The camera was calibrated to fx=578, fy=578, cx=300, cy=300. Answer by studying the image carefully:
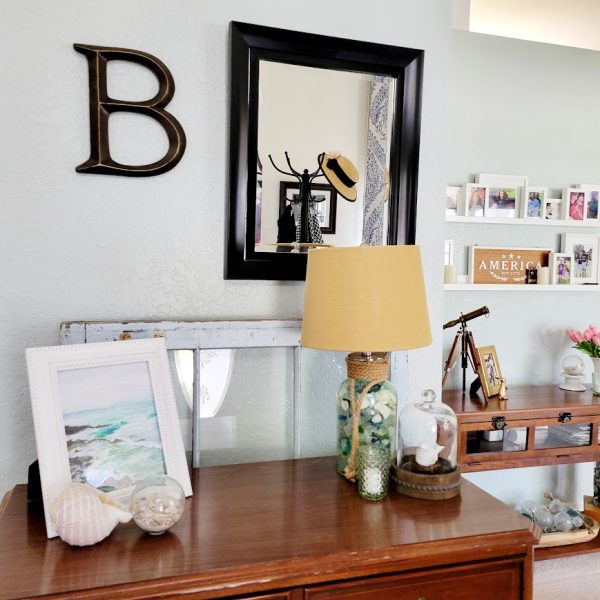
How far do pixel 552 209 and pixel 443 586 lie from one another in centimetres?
218

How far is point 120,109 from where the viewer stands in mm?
1402

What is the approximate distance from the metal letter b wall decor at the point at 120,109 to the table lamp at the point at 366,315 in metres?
0.46

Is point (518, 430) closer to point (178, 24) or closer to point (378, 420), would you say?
point (378, 420)

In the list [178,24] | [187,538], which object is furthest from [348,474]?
[178,24]

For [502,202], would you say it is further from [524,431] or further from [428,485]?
[428,485]

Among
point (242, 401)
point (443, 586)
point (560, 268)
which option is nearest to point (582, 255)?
point (560, 268)

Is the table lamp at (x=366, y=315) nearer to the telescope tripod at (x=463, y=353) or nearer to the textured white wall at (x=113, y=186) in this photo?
the textured white wall at (x=113, y=186)

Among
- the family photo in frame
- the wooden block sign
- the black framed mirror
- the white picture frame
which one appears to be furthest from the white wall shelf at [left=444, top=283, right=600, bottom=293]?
the white picture frame

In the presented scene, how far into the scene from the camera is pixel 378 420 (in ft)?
4.54

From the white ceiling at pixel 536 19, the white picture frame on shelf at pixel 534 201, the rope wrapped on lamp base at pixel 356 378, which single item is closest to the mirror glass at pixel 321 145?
the rope wrapped on lamp base at pixel 356 378

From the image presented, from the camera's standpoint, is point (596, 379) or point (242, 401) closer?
point (242, 401)

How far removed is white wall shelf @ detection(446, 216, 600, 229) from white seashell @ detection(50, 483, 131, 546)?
1.99 metres

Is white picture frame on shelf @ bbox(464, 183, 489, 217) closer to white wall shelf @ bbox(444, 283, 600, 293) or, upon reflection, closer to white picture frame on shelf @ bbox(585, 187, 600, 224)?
white wall shelf @ bbox(444, 283, 600, 293)

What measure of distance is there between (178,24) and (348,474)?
1.19 meters
